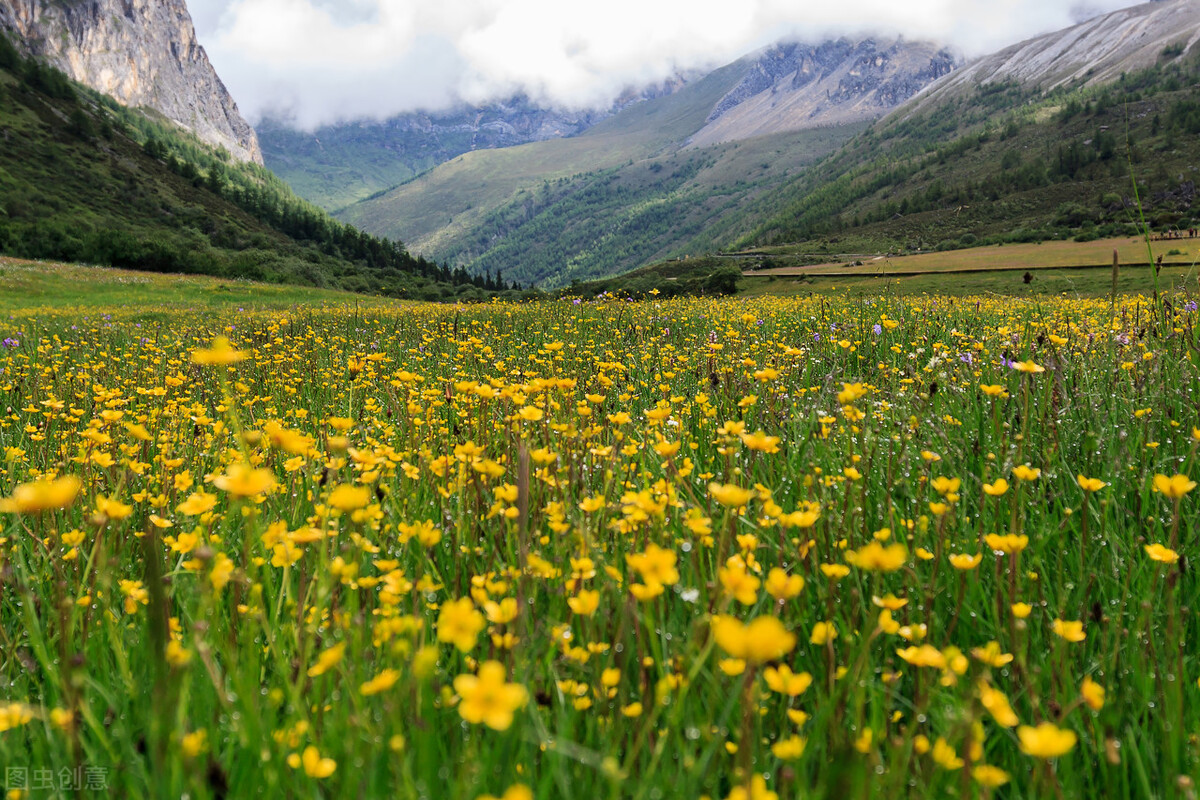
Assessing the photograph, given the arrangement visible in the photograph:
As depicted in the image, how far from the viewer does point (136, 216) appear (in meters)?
63.7

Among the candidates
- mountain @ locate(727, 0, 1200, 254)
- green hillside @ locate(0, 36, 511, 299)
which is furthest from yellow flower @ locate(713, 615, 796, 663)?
mountain @ locate(727, 0, 1200, 254)

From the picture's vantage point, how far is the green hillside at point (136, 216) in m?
41.9

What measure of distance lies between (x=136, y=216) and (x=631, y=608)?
79.7 meters

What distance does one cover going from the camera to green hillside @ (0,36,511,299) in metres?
41.9

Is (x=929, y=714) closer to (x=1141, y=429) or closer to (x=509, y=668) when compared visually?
(x=509, y=668)

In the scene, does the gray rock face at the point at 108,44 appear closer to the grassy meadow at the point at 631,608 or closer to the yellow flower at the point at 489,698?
the grassy meadow at the point at 631,608

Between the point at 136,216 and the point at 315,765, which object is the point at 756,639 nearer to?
the point at 315,765

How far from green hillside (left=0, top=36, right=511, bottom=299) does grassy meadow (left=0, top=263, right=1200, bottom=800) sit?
42.1 m

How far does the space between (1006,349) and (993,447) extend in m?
1.60

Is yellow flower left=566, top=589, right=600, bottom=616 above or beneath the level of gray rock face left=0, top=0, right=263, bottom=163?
beneath

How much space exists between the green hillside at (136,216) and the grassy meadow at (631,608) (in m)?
42.1

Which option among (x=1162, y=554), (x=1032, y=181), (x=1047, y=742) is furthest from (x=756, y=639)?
(x=1032, y=181)

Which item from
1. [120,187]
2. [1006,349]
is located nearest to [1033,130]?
[120,187]

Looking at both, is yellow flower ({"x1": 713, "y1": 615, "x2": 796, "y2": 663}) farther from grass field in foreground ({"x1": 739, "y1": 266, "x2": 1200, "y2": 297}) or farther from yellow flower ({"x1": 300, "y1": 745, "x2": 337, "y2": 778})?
grass field in foreground ({"x1": 739, "y1": 266, "x2": 1200, "y2": 297})
